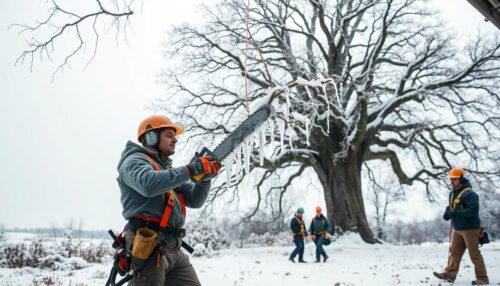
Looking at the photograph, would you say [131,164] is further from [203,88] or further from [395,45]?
[395,45]

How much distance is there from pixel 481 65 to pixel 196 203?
1520 centimetres

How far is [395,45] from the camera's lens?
16.1m

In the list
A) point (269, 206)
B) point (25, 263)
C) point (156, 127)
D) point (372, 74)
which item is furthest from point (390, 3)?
point (25, 263)

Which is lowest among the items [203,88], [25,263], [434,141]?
[25,263]

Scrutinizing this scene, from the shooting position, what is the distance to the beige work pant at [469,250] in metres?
6.08

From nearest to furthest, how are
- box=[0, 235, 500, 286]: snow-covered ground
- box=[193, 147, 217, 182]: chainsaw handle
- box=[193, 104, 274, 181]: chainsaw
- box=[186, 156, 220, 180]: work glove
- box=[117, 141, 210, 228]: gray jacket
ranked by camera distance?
box=[117, 141, 210, 228]: gray jacket
box=[186, 156, 220, 180]: work glove
box=[193, 147, 217, 182]: chainsaw handle
box=[193, 104, 274, 181]: chainsaw
box=[0, 235, 500, 286]: snow-covered ground

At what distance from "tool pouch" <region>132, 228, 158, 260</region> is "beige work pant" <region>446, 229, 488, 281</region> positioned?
5.88m

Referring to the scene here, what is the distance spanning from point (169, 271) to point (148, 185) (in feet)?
3.08

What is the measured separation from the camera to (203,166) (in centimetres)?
266

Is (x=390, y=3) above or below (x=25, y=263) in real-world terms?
above

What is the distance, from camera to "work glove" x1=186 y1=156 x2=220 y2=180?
2627mm

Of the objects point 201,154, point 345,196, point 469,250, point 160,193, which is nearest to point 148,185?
point 160,193

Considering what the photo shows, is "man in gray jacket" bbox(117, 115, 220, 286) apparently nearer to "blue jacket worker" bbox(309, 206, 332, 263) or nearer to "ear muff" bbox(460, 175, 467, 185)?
"ear muff" bbox(460, 175, 467, 185)

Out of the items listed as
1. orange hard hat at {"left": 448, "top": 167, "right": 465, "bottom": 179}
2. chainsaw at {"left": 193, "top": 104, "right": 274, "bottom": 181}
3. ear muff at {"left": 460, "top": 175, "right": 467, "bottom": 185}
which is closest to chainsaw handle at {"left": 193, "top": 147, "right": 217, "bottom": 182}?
chainsaw at {"left": 193, "top": 104, "right": 274, "bottom": 181}
